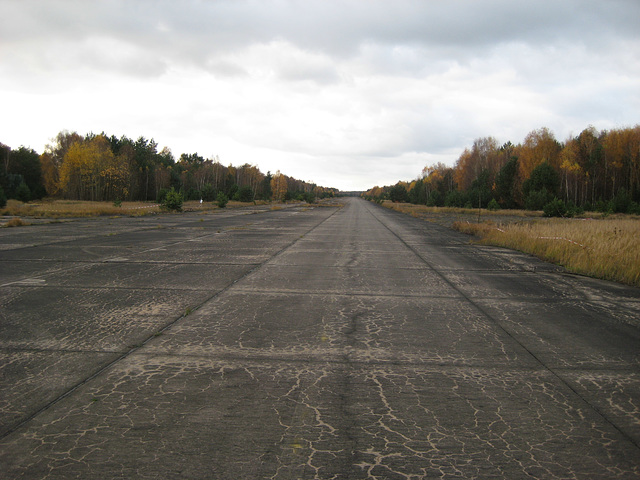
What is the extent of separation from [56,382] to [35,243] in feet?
47.4

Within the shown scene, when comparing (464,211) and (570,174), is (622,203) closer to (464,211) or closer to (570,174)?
(464,211)

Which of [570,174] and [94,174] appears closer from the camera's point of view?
[94,174]

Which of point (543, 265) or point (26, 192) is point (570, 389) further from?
point (26, 192)

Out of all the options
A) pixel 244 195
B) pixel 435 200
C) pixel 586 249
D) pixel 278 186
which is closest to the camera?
pixel 586 249

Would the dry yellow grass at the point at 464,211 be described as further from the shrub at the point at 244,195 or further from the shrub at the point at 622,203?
the shrub at the point at 244,195

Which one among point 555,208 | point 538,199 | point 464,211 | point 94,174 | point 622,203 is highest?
point 94,174

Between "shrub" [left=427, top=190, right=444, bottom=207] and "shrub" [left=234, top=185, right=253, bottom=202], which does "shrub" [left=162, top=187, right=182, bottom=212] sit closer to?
"shrub" [left=234, top=185, right=253, bottom=202]

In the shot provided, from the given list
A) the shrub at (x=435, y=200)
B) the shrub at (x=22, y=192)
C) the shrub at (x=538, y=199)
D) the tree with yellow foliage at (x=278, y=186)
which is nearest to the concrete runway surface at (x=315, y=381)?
the shrub at (x=538, y=199)

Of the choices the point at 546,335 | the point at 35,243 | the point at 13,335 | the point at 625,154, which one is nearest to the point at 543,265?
the point at 546,335

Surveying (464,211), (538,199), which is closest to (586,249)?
(538,199)

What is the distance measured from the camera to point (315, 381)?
3.85m

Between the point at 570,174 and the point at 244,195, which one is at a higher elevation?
the point at 570,174

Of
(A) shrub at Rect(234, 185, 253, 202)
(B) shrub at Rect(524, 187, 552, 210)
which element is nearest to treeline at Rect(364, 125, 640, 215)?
(B) shrub at Rect(524, 187, 552, 210)

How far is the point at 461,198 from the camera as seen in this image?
76938 mm
